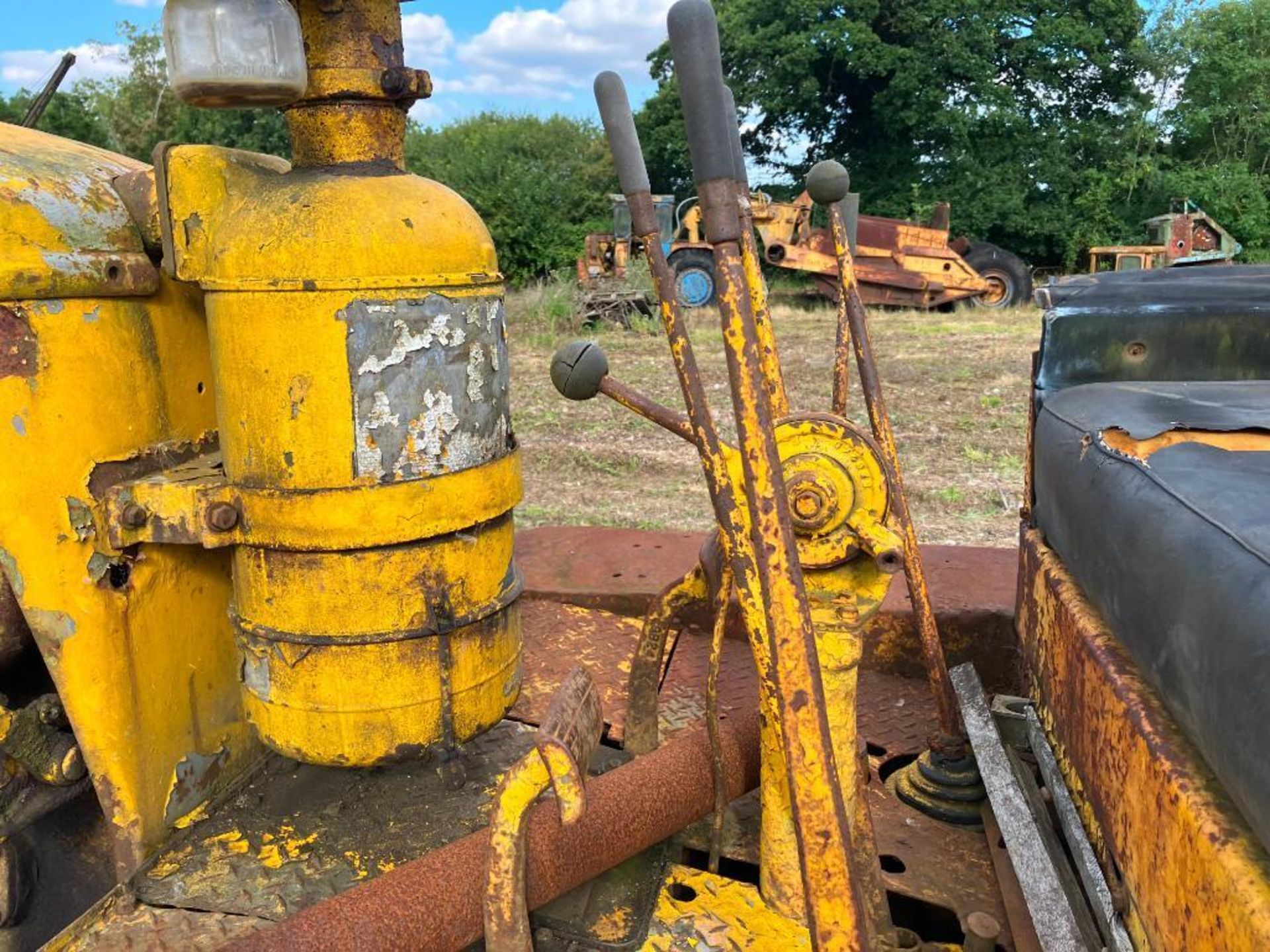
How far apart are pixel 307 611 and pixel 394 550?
0.50ft

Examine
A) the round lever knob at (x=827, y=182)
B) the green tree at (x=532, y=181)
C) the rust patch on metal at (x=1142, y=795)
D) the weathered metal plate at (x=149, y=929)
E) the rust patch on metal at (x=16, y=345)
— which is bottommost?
the weathered metal plate at (x=149, y=929)

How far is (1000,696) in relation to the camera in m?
1.84

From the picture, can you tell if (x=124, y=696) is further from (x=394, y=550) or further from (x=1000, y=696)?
(x=1000, y=696)

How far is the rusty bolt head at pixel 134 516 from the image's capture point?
4.72ft

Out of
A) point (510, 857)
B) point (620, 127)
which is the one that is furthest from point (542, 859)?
point (620, 127)

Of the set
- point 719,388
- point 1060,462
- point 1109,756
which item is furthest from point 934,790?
point 719,388

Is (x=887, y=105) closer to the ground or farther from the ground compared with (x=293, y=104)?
farther from the ground

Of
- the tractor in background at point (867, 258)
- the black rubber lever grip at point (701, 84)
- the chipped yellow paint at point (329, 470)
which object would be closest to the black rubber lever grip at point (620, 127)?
the black rubber lever grip at point (701, 84)

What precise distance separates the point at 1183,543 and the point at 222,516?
1246mm

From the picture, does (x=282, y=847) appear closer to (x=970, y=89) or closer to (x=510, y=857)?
(x=510, y=857)

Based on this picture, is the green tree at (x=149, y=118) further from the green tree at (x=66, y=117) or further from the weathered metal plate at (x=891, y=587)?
the weathered metal plate at (x=891, y=587)

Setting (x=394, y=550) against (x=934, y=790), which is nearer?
(x=394, y=550)

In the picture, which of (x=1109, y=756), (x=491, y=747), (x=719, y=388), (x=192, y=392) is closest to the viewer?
(x=1109, y=756)

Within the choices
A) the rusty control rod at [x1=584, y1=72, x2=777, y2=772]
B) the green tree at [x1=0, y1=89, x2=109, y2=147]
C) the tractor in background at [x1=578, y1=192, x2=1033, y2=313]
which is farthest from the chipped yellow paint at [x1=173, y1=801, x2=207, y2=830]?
the green tree at [x1=0, y1=89, x2=109, y2=147]
